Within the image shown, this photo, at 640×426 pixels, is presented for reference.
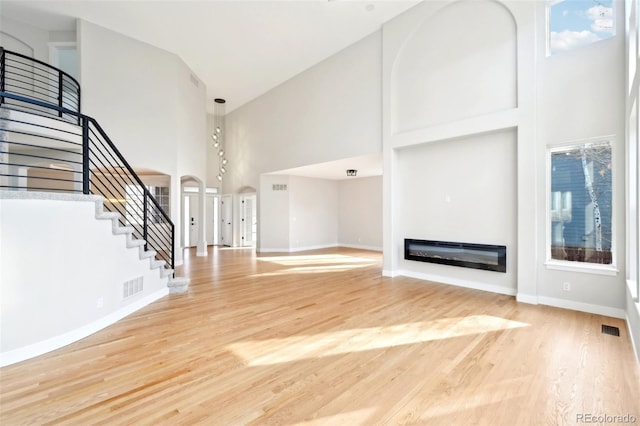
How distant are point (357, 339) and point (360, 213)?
7.90 metres

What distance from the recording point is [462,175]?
5121 mm

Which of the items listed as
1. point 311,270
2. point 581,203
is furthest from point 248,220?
point 581,203

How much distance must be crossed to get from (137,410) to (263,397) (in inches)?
32.2

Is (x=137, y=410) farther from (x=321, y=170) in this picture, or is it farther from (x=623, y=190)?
(x=321, y=170)

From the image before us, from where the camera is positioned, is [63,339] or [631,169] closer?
[63,339]

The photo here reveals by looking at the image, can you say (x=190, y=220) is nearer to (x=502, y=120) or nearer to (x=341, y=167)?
(x=341, y=167)

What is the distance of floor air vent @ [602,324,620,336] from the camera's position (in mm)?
3163

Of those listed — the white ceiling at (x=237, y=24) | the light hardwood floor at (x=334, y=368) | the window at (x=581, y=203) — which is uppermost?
the white ceiling at (x=237, y=24)

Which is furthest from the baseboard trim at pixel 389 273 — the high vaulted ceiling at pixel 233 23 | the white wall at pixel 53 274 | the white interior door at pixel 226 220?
the white interior door at pixel 226 220

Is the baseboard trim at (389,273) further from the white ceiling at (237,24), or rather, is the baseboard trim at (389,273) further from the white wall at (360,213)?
the white wall at (360,213)

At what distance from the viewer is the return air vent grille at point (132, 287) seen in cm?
375

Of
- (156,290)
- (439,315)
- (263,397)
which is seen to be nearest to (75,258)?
(156,290)

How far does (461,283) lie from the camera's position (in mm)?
5188

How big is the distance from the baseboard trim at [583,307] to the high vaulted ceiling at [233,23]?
550 cm
